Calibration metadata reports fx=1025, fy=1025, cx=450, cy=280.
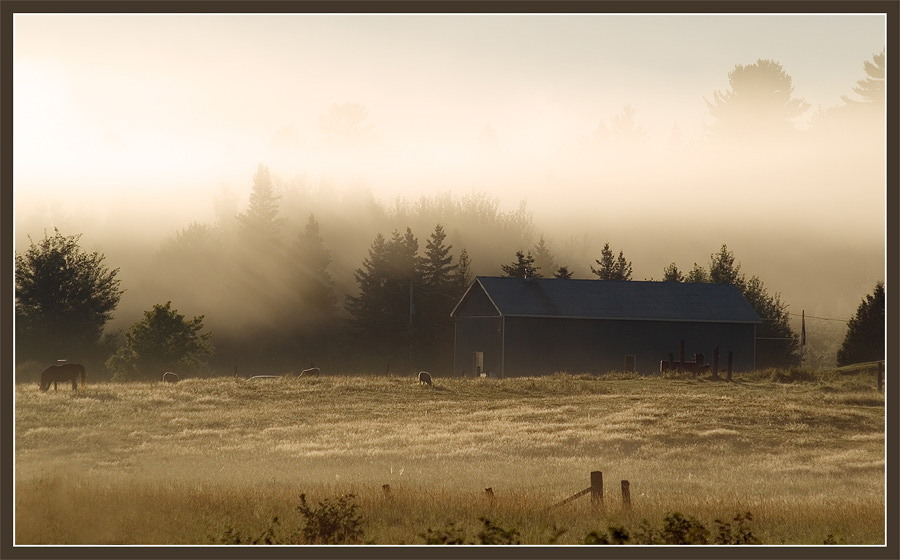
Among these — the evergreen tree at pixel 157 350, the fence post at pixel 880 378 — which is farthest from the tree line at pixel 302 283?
the fence post at pixel 880 378

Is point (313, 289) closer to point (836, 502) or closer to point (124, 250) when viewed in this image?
point (124, 250)

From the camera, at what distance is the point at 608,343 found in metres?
61.8

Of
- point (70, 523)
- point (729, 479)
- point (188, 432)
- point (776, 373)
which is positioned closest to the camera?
point (70, 523)

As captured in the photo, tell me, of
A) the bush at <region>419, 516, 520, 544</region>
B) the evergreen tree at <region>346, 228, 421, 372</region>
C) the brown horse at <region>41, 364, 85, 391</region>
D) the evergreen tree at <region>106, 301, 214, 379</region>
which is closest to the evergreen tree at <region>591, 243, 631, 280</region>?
the evergreen tree at <region>346, 228, 421, 372</region>

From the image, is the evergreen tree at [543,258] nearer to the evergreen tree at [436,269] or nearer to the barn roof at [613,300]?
the evergreen tree at [436,269]

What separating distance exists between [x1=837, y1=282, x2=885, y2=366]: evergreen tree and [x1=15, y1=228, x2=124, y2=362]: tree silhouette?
42.9m

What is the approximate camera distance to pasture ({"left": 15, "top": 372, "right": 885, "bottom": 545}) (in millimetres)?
14641

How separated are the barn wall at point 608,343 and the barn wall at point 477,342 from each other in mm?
913

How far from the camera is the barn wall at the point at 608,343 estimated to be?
197ft

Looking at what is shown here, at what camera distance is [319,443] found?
2928cm

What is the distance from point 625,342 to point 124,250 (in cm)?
6136

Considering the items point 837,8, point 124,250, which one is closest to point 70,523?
point 837,8

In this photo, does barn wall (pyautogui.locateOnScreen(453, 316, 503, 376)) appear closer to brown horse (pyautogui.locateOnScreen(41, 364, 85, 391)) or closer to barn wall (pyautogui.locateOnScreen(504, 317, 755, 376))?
barn wall (pyautogui.locateOnScreen(504, 317, 755, 376))

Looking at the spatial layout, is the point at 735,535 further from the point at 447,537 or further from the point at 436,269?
the point at 436,269
